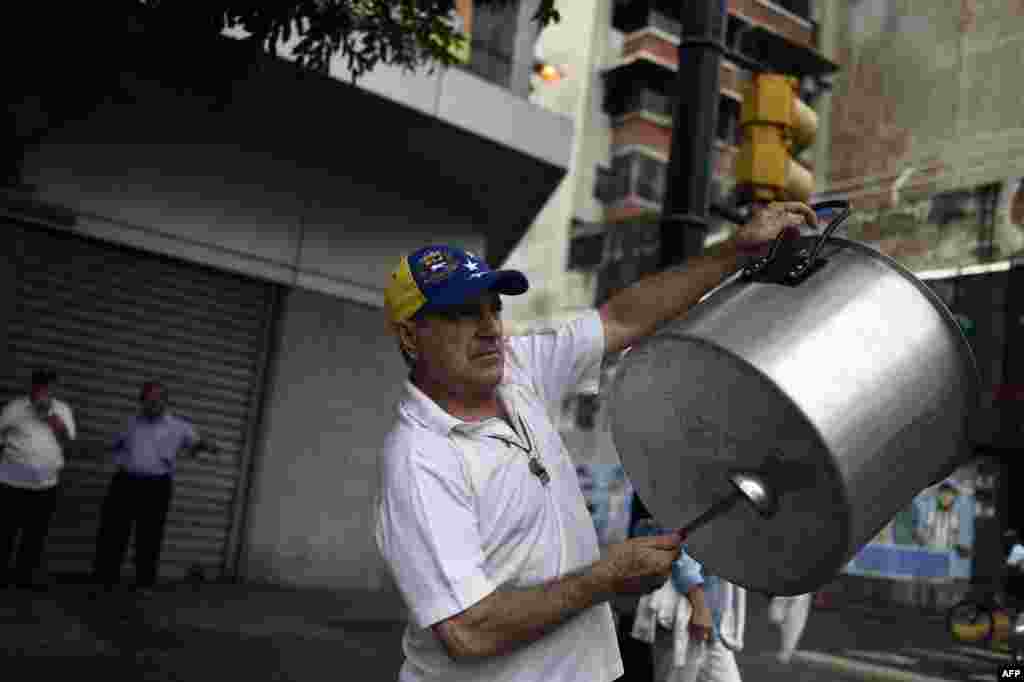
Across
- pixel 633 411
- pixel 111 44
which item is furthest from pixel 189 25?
pixel 633 411

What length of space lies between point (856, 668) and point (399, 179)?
20.3ft

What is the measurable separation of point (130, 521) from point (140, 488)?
0.94ft

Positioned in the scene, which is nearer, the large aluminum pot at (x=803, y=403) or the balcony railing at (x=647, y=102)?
the large aluminum pot at (x=803, y=403)

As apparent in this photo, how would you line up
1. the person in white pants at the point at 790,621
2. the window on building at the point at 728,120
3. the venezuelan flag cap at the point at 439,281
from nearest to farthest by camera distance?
the venezuelan flag cap at the point at 439,281 → the person in white pants at the point at 790,621 → the window on building at the point at 728,120

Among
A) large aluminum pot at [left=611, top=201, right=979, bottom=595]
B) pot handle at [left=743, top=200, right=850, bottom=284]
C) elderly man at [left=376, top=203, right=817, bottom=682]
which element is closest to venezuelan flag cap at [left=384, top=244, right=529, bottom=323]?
elderly man at [left=376, top=203, right=817, bottom=682]

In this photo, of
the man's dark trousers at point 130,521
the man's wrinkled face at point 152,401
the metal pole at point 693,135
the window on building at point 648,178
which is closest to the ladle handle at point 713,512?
the metal pole at point 693,135

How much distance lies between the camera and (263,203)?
31.6 feet

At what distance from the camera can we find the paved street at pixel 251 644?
17.8 ft

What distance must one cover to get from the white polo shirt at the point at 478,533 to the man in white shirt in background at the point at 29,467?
20.3 feet

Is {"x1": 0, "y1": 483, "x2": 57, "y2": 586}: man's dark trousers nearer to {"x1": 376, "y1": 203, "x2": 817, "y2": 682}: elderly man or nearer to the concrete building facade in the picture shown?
the concrete building facade

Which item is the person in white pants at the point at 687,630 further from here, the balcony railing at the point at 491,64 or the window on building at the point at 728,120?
the window on building at the point at 728,120

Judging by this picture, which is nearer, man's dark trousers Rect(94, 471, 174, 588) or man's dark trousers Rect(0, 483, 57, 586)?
man's dark trousers Rect(0, 483, 57, 586)

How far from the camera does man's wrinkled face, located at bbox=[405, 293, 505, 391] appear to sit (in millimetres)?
1991

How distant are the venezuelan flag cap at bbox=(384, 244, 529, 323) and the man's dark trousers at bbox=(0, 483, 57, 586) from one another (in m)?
6.30
